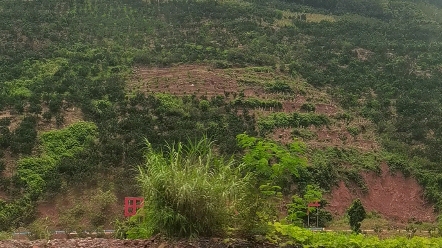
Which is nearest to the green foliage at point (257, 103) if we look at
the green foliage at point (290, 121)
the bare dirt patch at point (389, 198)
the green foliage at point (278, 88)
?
the green foliage at point (290, 121)

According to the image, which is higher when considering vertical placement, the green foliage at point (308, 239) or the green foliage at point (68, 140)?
the green foliage at point (308, 239)

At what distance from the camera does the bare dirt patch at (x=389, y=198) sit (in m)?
15.6

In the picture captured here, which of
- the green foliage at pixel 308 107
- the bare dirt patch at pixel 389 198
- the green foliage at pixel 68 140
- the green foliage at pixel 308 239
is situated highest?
the green foliage at pixel 308 239

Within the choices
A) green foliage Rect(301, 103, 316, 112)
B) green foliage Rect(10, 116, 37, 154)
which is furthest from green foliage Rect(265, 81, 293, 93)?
green foliage Rect(10, 116, 37, 154)

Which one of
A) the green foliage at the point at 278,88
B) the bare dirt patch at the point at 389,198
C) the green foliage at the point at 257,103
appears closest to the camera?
the bare dirt patch at the point at 389,198

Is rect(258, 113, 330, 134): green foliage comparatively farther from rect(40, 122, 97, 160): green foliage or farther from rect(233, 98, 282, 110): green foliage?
rect(40, 122, 97, 160): green foliage

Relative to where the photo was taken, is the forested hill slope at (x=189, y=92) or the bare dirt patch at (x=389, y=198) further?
the bare dirt patch at (x=389, y=198)

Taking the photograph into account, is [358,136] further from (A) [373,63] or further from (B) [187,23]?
(B) [187,23]

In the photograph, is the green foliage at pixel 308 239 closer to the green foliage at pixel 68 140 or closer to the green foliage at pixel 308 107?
the green foliage at pixel 68 140

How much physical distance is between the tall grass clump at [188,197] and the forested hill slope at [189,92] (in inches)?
316

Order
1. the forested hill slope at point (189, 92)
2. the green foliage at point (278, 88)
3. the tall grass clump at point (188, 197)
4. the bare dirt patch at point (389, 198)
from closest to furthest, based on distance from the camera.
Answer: the tall grass clump at point (188, 197) < the forested hill slope at point (189, 92) < the bare dirt patch at point (389, 198) < the green foliage at point (278, 88)

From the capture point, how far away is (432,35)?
3098 cm

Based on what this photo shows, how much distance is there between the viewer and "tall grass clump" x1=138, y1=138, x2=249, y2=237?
511 centimetres

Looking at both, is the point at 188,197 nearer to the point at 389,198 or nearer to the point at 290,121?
the point at 389,198
